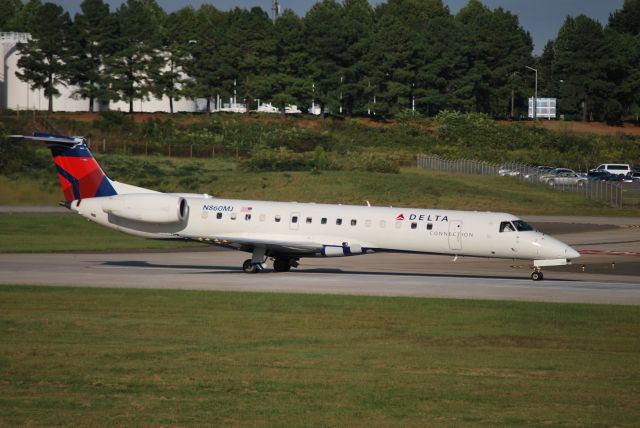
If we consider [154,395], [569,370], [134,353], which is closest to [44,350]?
[134,353]

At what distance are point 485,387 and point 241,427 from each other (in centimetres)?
496

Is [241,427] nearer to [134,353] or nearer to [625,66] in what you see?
[134,353]

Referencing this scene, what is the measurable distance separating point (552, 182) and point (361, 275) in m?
47.4

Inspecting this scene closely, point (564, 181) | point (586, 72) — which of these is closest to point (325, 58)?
point (586, 72)

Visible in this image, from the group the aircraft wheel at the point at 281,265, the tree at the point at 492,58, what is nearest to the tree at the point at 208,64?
the tree at the point at 492,58

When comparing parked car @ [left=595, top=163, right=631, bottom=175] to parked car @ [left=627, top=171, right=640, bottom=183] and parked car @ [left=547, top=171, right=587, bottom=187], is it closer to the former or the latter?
parked car @ [left=627, top=171, right=640, bottom=183]

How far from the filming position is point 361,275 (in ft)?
128

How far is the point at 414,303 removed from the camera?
2992 cm

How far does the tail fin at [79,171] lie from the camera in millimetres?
39844

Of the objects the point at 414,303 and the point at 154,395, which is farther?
the point at 414,303

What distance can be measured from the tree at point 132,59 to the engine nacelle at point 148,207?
7289cm

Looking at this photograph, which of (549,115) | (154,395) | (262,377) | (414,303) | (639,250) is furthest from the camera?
(549,115)

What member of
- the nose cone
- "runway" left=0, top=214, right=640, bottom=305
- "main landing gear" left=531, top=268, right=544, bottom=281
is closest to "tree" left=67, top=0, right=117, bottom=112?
"runway" left=0, top=214, right=640, bottom=305

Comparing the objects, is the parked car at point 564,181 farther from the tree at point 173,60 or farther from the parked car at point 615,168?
the tree at point 173,60
